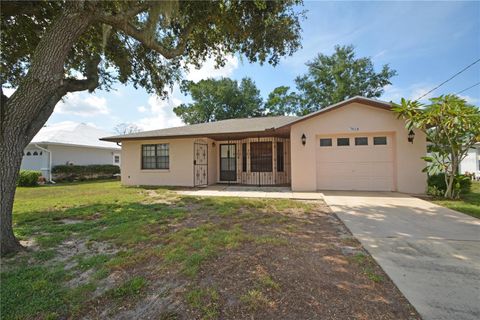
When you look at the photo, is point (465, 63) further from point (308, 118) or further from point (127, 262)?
point (127, 262)

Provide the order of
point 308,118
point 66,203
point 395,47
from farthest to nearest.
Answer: point 395,47 < point 308,118 < point 66,203

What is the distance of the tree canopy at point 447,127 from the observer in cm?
722

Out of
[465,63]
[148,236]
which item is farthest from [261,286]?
[465,63]

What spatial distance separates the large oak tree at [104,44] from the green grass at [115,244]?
3.39ft

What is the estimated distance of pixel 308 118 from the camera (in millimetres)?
9672

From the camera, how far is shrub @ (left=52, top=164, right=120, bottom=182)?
1602 centimetres

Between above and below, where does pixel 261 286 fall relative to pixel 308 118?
below

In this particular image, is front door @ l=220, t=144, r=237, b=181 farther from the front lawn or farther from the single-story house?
the front lawn

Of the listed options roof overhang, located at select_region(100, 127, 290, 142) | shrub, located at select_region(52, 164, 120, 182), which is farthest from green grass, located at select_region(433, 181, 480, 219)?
shrub, located at select_region(52, 164, 120, 182)

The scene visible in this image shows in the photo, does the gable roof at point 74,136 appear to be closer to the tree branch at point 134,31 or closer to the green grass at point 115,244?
the green grass at point 115,244

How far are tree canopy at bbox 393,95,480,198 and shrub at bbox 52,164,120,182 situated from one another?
19497 millimetres

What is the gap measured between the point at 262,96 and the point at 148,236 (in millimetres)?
30958

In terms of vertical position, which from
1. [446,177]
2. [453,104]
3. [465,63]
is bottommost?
[446,177]

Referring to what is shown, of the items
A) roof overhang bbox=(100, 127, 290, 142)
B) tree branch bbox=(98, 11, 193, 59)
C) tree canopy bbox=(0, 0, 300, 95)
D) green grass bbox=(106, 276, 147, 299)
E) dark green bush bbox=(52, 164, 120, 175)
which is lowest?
green grass bbox=(106, 276, 147, 299)
